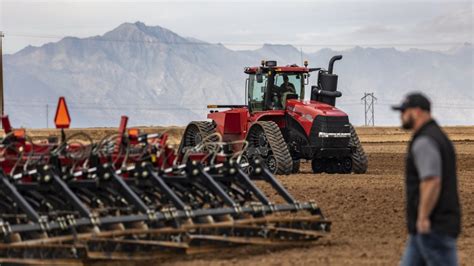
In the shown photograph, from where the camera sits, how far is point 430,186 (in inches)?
311

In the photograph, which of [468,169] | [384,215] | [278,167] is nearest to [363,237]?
[384,215]

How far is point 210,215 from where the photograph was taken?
40.1 feet

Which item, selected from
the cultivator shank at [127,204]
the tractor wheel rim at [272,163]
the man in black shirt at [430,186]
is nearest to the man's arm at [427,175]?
the man in black shirt at [430,186]

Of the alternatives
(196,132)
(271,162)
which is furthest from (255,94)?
(196,132)

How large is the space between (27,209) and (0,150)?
2.23 meters

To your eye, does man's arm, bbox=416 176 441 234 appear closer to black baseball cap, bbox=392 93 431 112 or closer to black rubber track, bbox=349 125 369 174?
black baseball cap, bbox=392 93 431 112

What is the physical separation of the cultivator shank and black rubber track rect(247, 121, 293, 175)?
8270mm

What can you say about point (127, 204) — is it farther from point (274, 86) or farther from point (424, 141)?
point (274, 86)

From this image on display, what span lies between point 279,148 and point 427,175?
47.7 ft

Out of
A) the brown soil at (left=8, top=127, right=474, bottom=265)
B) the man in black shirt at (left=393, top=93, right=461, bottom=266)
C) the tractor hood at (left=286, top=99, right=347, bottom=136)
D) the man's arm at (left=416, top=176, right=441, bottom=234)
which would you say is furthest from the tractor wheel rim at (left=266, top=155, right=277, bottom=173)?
the man's arm at (left=416, top=176, right=441, bottom=234)

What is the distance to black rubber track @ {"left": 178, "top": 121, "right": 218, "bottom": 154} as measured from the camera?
24609mm

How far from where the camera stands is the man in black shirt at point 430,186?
792 cm

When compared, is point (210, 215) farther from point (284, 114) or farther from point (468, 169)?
point (468, 169)

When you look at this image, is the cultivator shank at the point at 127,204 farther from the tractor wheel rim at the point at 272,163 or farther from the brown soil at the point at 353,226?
the tractor wheel rim at the point at 272,163
